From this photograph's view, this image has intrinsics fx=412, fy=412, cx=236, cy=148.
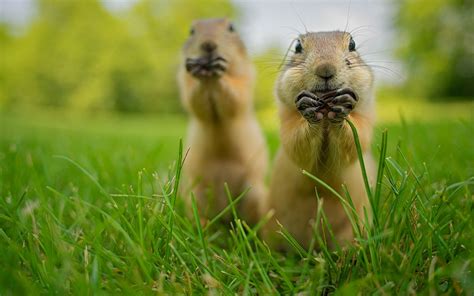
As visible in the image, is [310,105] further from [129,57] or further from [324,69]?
[129,57]

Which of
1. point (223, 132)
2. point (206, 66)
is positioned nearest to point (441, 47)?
point (223, 132)

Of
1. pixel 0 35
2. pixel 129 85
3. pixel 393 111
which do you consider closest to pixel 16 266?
pixel 393 111

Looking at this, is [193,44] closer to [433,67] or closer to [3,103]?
[433,67]

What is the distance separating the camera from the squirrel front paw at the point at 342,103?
2.13m

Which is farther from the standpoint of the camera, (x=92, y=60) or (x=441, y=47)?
(x=92, y=60)

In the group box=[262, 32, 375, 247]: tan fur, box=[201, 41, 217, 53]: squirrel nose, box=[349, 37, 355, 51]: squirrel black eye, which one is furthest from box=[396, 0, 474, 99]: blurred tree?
box=[262, 32, 375, 247]: tan fur

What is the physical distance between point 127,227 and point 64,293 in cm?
45

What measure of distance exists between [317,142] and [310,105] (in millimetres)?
264

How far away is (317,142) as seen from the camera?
2.35 meters

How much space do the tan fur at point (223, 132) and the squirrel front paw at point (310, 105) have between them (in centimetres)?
145

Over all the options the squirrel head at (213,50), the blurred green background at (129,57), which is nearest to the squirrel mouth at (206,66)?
the squirrel head at (213,50)

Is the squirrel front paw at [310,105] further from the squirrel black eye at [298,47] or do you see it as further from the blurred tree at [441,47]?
the blurred tree at [441,47]

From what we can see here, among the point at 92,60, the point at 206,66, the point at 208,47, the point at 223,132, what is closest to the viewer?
the point at 206,66

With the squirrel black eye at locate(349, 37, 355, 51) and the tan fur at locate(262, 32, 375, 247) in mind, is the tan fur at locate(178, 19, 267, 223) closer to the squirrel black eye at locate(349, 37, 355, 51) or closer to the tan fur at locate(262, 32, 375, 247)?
the tan fur at locate(262, 32, 375, 247)
